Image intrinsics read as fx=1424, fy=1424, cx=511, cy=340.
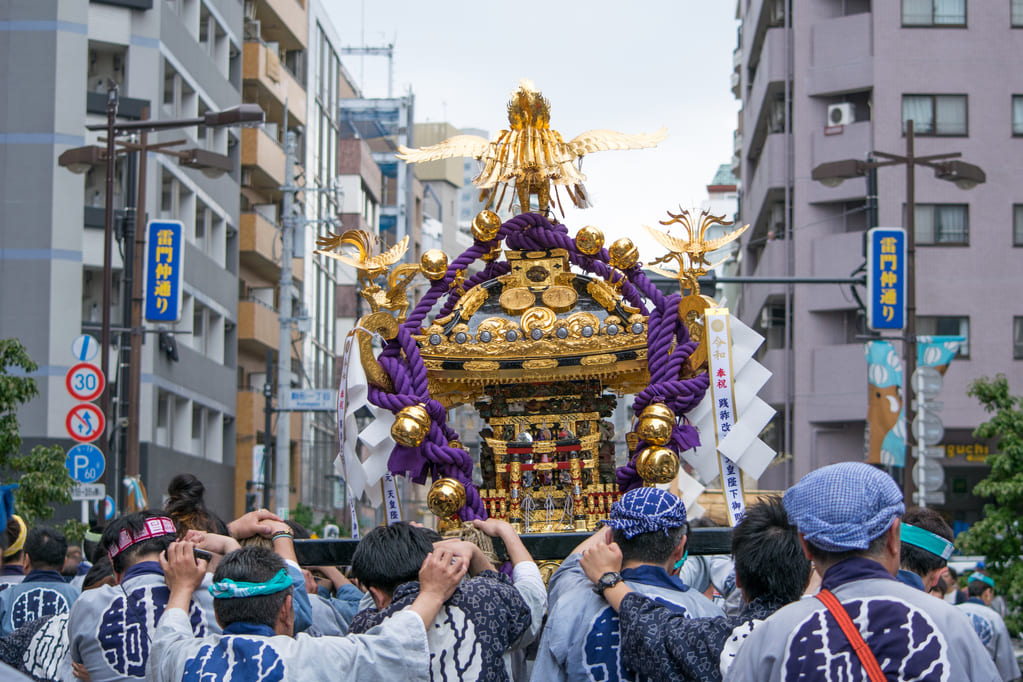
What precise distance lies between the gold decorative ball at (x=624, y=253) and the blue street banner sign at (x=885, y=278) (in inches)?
424

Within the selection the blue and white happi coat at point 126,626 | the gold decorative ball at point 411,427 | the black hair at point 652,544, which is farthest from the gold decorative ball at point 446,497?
the black hair at point 652,544

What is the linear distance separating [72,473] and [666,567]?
11.5 m

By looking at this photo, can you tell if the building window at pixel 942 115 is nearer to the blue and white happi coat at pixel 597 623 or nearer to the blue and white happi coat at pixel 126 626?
the blue and white happi coat at pixel 597 623

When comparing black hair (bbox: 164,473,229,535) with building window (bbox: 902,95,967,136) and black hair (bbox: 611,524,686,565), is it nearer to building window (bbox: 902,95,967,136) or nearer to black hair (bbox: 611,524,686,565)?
black hair (bbox: 611,524,686,565)

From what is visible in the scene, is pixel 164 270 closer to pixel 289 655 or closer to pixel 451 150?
pixel 451 150

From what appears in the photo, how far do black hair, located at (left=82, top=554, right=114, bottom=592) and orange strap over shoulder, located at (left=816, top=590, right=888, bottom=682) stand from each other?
11.0 feet

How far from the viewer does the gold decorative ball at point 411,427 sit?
6922 millimetres

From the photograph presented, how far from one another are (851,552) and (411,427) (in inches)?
149

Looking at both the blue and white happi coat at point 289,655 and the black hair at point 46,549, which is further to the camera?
the black hair at point 46,549

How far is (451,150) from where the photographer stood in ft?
26.2

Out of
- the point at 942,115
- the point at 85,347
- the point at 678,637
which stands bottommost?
the point at 678,637

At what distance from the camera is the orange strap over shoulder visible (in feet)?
10.6

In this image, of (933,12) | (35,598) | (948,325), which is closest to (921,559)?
(35,598)

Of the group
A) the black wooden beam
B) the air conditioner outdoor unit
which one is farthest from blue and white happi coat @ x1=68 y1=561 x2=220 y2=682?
the air conditioner outdoor unit
